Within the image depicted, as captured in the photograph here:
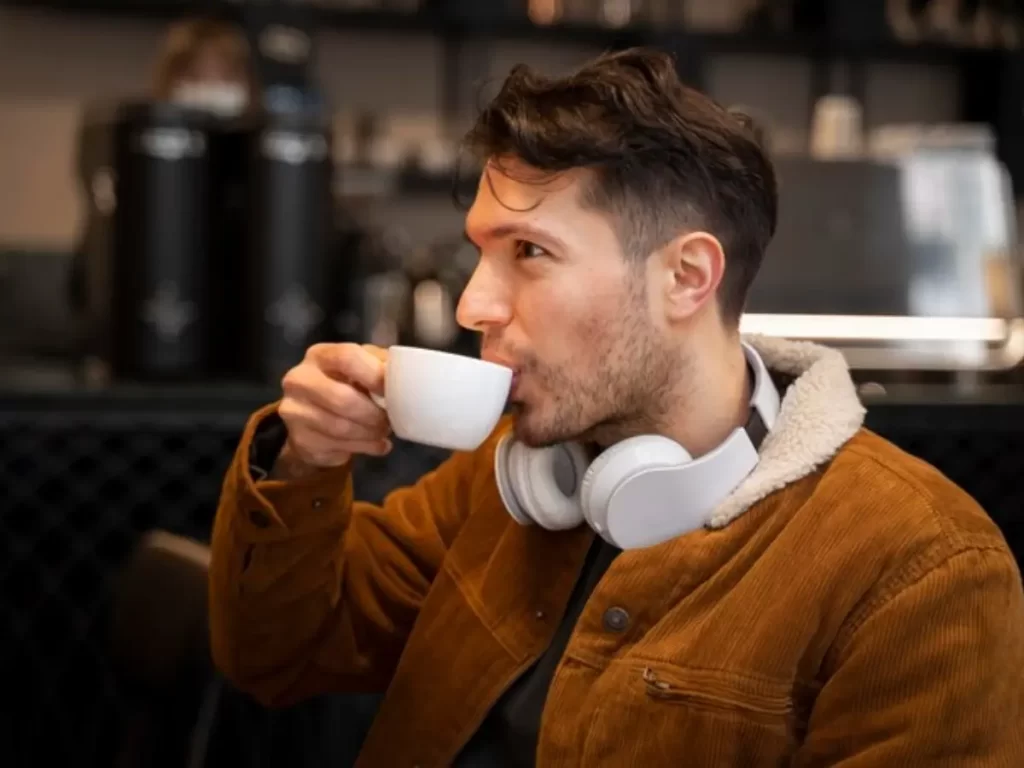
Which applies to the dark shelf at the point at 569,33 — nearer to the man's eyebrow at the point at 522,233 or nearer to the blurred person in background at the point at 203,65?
the blurred person in background at the point at 203,65

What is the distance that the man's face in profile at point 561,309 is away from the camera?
979mm

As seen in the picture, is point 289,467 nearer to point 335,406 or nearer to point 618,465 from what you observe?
point 335,406

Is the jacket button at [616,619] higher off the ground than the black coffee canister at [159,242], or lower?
lower

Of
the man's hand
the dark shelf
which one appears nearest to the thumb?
the man's hand

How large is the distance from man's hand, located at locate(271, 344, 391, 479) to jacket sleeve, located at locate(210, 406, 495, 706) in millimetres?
37

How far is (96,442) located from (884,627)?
43.4 inches

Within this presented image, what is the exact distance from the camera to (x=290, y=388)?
1.04 meters

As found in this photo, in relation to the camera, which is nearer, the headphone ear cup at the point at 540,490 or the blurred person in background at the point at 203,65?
the headphone ear cup at the point at 540,490

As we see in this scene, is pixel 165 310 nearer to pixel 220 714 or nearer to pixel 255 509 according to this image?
pixel 220 714

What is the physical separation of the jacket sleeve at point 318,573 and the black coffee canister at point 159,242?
2.35 ft

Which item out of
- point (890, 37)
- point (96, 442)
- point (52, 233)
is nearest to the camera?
point (96, 442)

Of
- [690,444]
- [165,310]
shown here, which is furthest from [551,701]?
[165,310]

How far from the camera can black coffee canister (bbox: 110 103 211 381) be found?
1.84 meters

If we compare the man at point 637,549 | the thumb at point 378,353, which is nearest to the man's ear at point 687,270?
the man at point 637,549
